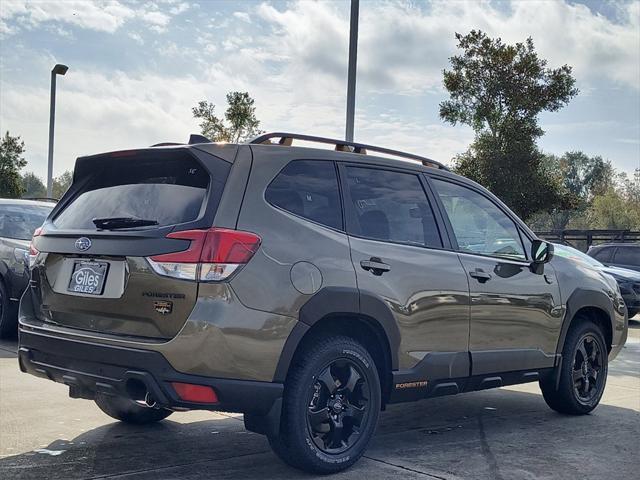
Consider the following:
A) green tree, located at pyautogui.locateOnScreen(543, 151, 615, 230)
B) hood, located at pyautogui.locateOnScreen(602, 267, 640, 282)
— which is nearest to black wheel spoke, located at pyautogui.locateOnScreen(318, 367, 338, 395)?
hood, located at pyautogui.locateOnScreen(602, 267, 640, 282)

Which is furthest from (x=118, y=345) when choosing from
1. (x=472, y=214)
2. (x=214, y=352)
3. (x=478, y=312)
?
(x=472, y=214)

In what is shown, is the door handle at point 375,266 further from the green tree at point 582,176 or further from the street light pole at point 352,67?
the green tree at point 582,176

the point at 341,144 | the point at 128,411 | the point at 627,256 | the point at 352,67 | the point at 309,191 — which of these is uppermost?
the point at 352,67

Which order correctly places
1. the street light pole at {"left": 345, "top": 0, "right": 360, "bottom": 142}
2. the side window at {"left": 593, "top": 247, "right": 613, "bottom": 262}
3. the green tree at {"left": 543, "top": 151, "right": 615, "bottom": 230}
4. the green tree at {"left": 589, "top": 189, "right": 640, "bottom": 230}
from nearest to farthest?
the street light pole at {"left": 345, "top": 0, "right": 360, "bottom": 142}, the side window at {"left": 593, "top": 247, "right": 613, "bottom": 262}, the green tree at {"left": 589, "top": 189, "right": 640, "bottom": 230}, the green tree at {"left": 543, "top": 151, "right": 615, "bottom": 230}

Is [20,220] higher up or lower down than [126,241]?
higher up

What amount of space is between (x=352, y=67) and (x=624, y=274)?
7850 millimetres

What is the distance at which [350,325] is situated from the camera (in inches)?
185

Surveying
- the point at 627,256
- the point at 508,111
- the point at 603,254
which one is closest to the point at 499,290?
the point at 627,256

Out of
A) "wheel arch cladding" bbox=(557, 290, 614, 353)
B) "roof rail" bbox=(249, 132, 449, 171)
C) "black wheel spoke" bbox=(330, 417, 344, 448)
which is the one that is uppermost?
"roof rail" bbox=(249, 132, 449, 171)

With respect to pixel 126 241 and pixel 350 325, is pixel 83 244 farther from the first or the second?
pixel 350 325

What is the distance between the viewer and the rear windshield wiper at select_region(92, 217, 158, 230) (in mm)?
4262

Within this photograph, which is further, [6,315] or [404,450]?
[6,315]

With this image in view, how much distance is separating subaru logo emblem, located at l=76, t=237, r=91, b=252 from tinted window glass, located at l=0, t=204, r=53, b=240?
5.72 m

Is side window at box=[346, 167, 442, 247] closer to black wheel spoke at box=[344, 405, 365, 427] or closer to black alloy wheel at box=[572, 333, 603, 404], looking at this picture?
black wheel spoke at box=[344, 405, 365, 427]
